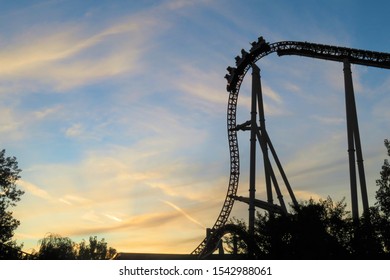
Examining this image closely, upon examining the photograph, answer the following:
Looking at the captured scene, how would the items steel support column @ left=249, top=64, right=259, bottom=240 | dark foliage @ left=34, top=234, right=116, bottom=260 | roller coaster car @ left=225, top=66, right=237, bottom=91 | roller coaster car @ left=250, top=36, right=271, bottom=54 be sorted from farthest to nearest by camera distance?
dark foliage @ left=34, top=234, right=116, bottom=260, roller coaster car @ left=225, top=66, right=237, bottom=91, roller coaster car @ left=250, top=36, right=271, bottom=54, steel support column @ left=249, top=64, right=259, bottom=240

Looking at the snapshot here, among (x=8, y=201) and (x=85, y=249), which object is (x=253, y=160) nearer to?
(x=8, y=201)

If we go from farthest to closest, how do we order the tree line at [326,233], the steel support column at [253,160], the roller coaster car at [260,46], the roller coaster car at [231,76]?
the roller coaster car at [231,76] → the roller coaster car at [260,46] → the steel support column at [253,160] → the tree line at [326,233]

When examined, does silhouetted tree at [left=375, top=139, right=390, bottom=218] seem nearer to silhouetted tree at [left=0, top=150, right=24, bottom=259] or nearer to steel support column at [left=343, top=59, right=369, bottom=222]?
steel support column at [left=343, top=59, right=369, bottom=222]

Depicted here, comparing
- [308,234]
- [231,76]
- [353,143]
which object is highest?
[231,76]

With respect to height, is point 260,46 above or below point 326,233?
above

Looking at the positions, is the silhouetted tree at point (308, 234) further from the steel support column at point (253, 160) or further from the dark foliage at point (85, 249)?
the dark foliage at point (85, 249)

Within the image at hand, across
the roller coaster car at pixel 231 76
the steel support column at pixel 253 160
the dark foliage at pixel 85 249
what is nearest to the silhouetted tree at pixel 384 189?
the steel support column at pixel 253 160

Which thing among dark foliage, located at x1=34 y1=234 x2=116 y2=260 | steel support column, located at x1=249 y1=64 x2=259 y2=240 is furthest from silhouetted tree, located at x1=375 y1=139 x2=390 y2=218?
dark foliage, located at x1=34 y1=234 x2=116 y2=260

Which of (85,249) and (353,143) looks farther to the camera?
(85,249)

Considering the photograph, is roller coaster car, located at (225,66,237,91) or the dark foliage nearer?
roller coaster car, located at (225,66,237,91)

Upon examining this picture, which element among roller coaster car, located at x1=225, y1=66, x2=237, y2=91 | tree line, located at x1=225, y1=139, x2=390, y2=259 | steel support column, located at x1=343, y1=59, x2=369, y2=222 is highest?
roller coaster car, located at x1=225, y1=66, x2=237, y2=91

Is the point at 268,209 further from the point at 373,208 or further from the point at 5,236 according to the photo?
the point at 5,236

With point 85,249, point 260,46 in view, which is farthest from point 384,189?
point 85,249
